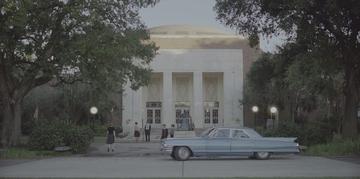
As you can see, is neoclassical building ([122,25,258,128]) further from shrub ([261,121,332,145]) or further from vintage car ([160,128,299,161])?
vintage car ([160,128,299,161])

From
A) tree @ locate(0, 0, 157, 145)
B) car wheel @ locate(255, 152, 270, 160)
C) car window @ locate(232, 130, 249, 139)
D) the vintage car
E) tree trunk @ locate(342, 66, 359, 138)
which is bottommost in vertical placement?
car wheel @ locate(255, 152, 270, 160)

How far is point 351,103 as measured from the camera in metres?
29.1

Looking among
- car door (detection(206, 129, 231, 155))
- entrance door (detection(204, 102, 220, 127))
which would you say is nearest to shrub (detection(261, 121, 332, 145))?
car door (detection(206, 129, 231, 155))

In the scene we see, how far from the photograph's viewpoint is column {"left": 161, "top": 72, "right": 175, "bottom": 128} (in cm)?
7731

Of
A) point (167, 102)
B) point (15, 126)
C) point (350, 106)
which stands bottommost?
point (15, 126)

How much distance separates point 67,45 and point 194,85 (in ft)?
166

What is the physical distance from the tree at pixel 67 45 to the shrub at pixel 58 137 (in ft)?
7.45

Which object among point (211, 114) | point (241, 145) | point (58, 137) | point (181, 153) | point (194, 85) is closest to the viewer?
point (181, 153)

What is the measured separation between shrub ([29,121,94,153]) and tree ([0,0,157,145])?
227 centimetres

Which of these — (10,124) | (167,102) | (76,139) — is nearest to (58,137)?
(76,139)

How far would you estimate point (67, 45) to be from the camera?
1134 inches

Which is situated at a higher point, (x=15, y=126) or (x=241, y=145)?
(x=15, y=126)

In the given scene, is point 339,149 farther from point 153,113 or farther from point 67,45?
point 153,113

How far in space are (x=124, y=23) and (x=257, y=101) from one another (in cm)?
4142
